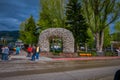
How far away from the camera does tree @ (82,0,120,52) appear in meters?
48.3

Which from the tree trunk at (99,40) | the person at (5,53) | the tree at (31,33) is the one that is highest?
the tree at (31,33)

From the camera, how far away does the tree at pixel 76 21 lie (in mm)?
50125

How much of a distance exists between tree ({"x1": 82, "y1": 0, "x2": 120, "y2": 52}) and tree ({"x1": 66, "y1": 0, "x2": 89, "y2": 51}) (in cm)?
124

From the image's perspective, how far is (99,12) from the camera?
49.0 meters

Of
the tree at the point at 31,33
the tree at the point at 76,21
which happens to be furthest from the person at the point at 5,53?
the tree at the point at 31,33

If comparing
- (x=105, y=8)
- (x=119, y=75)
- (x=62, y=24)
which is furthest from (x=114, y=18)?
(x=119, y=75)

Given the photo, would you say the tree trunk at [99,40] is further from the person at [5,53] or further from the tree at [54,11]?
the person at [5,53]

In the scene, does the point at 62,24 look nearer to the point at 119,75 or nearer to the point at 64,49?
the point at 64,49

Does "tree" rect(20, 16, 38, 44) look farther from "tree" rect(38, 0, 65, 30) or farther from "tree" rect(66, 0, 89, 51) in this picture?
"tree" rect(66, 0, 89, 51)

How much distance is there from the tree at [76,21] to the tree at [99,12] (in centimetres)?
124

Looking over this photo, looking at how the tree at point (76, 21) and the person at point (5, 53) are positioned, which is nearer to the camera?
the person at point (5, 53)

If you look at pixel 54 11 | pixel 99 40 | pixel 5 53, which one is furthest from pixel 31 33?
pixel 5 53

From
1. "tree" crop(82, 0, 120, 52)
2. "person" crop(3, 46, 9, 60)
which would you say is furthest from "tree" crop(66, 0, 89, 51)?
"person" crop(3, 46, 9, 60)

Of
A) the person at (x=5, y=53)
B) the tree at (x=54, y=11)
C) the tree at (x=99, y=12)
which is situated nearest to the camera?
the person at (x=5, y=53)
